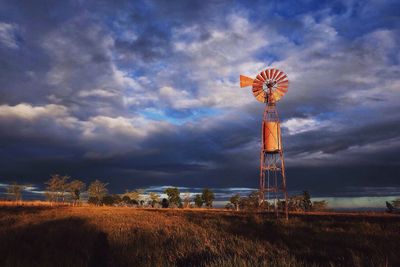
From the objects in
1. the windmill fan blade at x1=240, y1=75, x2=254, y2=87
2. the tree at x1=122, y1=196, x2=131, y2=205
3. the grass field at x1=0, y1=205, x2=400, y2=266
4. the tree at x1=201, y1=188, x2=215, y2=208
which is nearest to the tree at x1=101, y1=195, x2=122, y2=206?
the tree at x1=122, y1=196, x2=131, y2=205

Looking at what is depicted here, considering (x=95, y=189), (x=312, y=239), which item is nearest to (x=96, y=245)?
(x=312, y=239)

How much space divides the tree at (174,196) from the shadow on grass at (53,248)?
3008 inches

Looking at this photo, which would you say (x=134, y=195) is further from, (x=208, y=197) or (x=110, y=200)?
(x=208, y=197)

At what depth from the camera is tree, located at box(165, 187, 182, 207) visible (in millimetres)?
94069

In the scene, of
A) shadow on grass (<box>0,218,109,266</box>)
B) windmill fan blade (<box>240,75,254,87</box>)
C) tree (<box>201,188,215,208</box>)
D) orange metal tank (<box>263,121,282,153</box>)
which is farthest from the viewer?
tree (<box>201,188,215,208</box>)

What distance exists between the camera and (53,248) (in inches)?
491

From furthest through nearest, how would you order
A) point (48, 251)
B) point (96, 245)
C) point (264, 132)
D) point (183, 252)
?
1. point (264, 132)
2. point (96, 245)
3. point (48, 251)
4. point (183, 252)

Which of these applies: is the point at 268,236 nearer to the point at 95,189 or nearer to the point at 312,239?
the point at 312,239

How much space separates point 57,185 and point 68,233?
7764 centimetres

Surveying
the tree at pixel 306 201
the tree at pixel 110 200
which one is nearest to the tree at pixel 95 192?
the tree at pixel 110 200

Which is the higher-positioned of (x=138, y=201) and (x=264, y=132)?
(x=264, y=132)

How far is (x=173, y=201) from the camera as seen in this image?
9469cm

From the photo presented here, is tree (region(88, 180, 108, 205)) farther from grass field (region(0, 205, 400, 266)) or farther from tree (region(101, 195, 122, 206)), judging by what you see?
grass field (region(0, 205, 400, 266))

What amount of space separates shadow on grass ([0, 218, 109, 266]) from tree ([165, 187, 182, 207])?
76.4 meters
